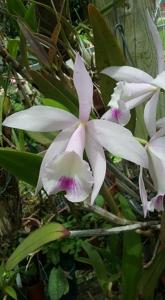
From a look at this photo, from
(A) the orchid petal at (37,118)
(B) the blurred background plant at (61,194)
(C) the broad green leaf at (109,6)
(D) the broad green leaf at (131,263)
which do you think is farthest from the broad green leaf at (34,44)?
(D) the broad green leaf at (131,263)

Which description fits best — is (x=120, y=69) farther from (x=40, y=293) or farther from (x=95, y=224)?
(x=40, y=293)

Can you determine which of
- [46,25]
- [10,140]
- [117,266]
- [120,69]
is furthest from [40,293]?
[120,69]

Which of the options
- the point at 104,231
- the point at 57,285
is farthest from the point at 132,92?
the point at 57,285

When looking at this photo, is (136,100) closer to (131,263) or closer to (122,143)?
→ (122,143)

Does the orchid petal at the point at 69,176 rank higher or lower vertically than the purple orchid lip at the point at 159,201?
higher

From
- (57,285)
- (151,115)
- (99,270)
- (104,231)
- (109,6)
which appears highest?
(109,6)

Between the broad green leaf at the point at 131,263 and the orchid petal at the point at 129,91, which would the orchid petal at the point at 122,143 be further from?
the broad green leaf at the point at 131,263

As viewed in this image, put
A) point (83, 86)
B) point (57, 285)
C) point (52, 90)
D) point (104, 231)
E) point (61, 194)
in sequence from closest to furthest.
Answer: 1. point (83, 86)
2. point (52, 90)
3. point (104, 231)
4. point (61, 194)
5. point (57, 285)
